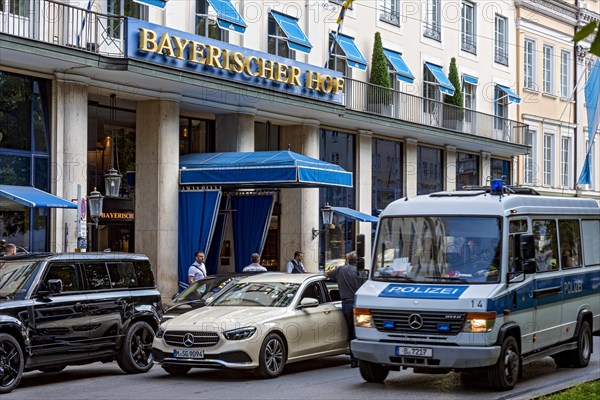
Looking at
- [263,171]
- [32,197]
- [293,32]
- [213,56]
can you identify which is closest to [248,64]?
[213,56]

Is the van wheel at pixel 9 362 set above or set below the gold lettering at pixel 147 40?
below

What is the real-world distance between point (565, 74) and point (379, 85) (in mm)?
17131

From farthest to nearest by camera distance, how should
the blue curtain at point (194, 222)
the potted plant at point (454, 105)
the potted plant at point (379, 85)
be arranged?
the potted plant at point (454, 105)
the potted plant at point (379, 85)
the blue curtain at point (194, 222)

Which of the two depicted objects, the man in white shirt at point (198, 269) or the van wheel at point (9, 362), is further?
the man in white shirt at point (198, 269)

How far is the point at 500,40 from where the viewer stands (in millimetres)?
43125

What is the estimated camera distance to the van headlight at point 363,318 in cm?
1352

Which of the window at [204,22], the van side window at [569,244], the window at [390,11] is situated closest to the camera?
the van side window at [569,244]

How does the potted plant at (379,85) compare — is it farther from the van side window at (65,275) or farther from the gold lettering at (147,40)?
the van side window at (65,275)

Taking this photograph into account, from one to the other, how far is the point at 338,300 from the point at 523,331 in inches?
140

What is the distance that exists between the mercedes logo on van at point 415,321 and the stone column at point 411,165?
24.3 meters

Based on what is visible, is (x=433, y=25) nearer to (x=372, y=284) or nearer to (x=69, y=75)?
(x=69, y=75)

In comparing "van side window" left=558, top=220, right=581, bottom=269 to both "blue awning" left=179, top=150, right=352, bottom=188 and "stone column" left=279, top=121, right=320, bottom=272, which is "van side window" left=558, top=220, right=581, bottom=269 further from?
"stone column" left=279, top=121, right=320, bottom=272

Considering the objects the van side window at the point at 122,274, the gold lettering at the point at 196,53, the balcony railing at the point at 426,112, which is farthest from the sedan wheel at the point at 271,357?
the balcony railing at the point at 426,112

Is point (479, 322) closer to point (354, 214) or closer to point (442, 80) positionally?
point (354, 214)
